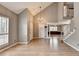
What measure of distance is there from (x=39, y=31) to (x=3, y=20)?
30.8 feet

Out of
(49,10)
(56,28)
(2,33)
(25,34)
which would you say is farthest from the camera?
(56,28)

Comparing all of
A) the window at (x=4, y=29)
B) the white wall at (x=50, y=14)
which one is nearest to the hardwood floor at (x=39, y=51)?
the window at (x=4, y=29)

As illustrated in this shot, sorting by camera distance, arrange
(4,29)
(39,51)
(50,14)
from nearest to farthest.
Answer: (39,51) < (4,29) < (50,14)

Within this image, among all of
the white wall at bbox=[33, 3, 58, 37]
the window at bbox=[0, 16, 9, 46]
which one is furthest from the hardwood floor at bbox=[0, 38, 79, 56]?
the white wall at bbox=[33, 3, 58, 37]

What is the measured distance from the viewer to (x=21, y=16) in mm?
10422

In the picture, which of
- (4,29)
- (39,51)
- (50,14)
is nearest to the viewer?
(39,51)

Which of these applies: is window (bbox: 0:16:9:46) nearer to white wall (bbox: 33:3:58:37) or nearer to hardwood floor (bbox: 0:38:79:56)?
hardwood floor (bbox: 0:38:79:56)

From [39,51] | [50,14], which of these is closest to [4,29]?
[39,51]

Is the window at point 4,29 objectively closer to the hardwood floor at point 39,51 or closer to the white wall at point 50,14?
the hardwood floor at point 39,51

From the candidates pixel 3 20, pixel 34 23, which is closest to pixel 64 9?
pixel 34 23

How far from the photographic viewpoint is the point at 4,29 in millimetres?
7688

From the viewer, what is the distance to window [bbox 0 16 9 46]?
724cm

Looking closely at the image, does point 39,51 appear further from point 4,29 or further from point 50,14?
point 50,14

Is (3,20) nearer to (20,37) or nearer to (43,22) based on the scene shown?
(20,37)
